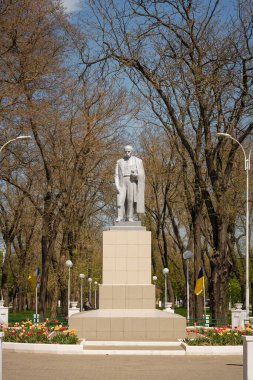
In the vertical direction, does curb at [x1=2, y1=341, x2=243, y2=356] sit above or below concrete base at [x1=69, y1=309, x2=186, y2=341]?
below

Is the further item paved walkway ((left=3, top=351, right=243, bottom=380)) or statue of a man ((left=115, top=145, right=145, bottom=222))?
statue of a man ((left=115, top=145, right=145, bottom=222))

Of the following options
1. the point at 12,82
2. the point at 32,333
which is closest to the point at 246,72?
the point at 12,82

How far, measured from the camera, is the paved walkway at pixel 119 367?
53.5 feet

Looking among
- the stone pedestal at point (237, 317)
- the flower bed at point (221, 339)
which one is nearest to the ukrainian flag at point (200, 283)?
the stone pedestal at point (237, 317)

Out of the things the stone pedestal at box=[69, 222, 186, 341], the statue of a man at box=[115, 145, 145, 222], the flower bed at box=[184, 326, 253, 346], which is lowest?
the flower bed at box=[184, 326, 253, 346]

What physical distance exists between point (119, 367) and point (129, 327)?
8.19 m

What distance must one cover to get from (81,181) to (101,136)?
2841 mm

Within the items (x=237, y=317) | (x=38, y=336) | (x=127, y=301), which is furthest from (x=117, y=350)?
(x=237, y=317)

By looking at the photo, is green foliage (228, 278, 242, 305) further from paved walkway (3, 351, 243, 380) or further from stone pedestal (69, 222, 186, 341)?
paved walkway (3, 351, 243, 380)

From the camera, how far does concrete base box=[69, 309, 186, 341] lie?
26469mm

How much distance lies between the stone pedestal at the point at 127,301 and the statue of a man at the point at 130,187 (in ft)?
1.79

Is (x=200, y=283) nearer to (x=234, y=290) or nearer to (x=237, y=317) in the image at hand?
(x=237, y=317)

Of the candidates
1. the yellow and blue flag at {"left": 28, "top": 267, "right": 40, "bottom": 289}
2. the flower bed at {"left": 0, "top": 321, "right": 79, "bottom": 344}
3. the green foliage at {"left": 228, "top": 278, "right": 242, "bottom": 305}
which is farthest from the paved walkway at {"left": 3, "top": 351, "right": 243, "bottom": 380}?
the green foliage at {"left": 228, "top": 278, "right": 242, "bottom": 305}

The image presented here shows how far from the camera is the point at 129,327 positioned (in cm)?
2659
